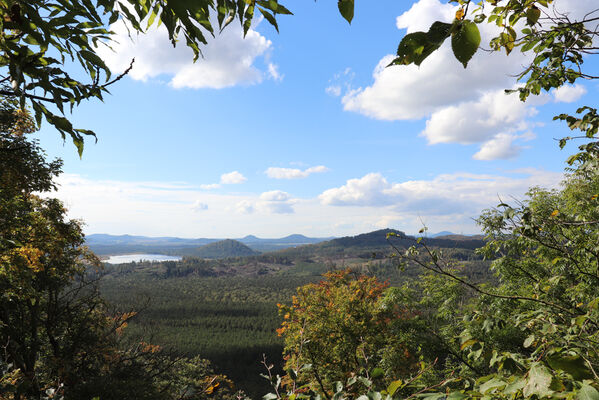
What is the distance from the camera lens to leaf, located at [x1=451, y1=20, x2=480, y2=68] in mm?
1066

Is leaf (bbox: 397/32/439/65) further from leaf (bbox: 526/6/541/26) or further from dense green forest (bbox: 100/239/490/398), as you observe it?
dense green forest (bbox: 100/239/490/398)

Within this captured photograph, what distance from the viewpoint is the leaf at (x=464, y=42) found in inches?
42.0

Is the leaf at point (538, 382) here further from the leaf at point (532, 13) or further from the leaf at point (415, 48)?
the leaf at point (532, 13)

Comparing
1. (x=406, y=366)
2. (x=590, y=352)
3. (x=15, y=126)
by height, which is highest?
(x=15, y=126)

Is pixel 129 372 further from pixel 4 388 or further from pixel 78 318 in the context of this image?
pixel 4 388

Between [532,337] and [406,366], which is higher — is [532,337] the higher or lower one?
the higher one

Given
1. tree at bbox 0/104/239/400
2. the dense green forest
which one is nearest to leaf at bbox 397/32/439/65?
tree at bbox 0/104/239/400

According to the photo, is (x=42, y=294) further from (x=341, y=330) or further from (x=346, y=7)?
(x=346, y=7)

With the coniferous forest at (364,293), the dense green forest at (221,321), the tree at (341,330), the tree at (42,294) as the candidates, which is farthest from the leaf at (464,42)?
the dense green forest at (221,321)

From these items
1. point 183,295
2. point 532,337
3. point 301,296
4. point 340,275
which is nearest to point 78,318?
point 301,296

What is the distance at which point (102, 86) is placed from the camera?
2.70 m

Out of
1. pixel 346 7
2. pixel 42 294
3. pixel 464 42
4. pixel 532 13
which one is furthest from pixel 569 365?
pixel 42 294

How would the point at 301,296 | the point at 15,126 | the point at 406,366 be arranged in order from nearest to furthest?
the point at 15,126
the point at 406,366
the point at 301,296

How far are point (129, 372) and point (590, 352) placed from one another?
16.8 m
